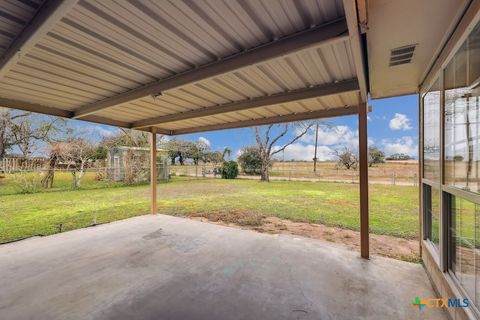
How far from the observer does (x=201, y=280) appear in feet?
8.20

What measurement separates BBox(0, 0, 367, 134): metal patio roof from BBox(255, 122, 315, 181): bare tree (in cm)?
1029

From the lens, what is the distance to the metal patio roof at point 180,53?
1476 mm

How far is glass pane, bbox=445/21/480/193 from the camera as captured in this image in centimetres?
141

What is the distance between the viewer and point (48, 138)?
10516mm

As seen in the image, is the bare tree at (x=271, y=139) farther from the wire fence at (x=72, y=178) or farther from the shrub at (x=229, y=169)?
the wire fence at (x=72, y=178)

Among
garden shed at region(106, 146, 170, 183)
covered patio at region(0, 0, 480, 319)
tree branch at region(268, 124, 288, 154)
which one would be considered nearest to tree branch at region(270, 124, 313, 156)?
tree branch at region(268, 124, 288, 154)

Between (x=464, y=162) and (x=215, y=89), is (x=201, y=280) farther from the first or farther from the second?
(x=464, y=162)

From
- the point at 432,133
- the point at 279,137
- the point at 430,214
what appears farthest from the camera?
the point at 279,137

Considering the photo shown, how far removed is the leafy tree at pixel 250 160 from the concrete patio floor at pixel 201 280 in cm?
1238

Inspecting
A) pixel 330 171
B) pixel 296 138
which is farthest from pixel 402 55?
pixel 330 171

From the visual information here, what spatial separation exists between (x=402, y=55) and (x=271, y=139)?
12.2 m

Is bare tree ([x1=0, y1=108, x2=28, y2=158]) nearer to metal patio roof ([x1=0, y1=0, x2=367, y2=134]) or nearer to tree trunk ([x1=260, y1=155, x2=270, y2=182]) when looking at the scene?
metal patio roof ([x1=0, y1=0, x2=367, y2=134])

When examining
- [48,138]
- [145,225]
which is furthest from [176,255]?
[48,138]

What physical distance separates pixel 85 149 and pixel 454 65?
12.6m
